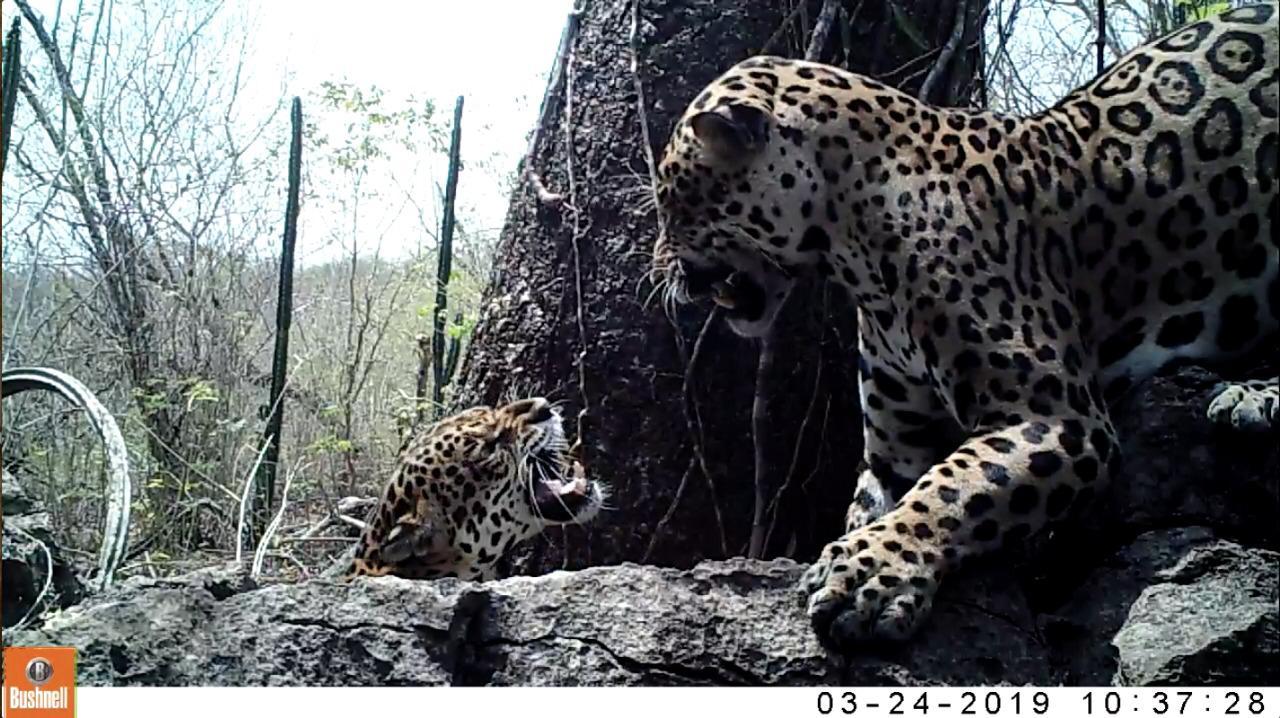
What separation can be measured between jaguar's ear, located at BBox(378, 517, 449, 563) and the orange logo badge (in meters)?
0.56

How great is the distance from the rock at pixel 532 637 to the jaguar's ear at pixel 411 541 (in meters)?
0.41

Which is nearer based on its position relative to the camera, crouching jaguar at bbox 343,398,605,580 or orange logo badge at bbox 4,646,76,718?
orange logo badge at bbox 4,646,76,718

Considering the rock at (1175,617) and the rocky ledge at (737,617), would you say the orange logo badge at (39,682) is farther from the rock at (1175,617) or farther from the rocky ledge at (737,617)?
the rock at (1175,617)

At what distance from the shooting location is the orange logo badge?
5.87ft

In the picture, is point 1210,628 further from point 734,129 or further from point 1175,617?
point 734,129

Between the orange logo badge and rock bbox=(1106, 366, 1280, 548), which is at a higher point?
rock bbox=(1106, 366, 1280, 548)

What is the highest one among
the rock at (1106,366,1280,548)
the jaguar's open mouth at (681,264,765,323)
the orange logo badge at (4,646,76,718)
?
the jaguar's open mouth at (681,264,765,323)

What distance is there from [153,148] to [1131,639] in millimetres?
1703

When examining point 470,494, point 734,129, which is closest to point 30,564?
point 470,494

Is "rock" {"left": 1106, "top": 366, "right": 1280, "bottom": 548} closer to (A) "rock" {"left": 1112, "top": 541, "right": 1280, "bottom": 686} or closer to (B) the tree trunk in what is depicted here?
(A) "rock" {"left": 1112, "top": 541, "right": 1280, "bottom": 686}

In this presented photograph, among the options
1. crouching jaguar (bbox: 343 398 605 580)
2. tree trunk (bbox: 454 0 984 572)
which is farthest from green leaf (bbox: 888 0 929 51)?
crouching jaguar (bbox: 343 398 605 580)

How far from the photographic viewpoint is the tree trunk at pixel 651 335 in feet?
7.30

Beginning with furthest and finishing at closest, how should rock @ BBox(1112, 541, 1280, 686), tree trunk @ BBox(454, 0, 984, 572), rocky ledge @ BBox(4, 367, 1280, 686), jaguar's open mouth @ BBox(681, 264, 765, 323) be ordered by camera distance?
1. tree trunk @ BBox(454, 0, 984, 572)
2. jaguar's open mouth @ BBox(681, 264, 765, 323)
3. rocky ledge @ BBox(4, 367, 1280, 686)
4. rock @ BBox(1112, 541, 1280, 686)

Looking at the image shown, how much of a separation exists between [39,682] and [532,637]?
683 mm
